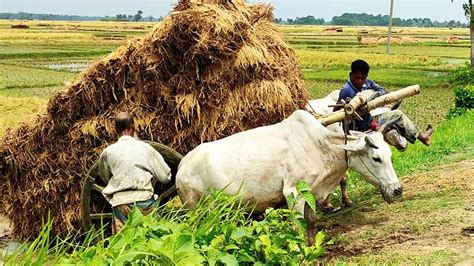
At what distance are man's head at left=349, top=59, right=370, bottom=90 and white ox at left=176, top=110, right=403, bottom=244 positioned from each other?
45.4 inches

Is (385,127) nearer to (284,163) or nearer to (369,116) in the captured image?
(369,116)

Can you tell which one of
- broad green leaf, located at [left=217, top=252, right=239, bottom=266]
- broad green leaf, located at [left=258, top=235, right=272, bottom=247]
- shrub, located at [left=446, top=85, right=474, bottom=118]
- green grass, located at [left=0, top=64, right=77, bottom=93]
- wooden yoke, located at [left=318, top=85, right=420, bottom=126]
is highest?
wooden yoke, located at [left=318, top=85, right=420, bottom=126]

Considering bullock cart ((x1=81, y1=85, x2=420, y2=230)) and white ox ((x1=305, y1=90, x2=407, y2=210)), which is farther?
white ox ((x1=305, y1=90, x2=407, y2=210))

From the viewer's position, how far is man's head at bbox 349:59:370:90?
6.82m

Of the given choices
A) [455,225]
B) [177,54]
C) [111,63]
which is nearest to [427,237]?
[455,225]

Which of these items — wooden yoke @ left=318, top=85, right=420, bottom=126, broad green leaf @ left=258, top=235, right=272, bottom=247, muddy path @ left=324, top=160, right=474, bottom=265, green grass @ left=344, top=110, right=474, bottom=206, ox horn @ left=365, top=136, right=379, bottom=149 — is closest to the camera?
broad green leaf @ left=258, top=235, right=272, bottom=247

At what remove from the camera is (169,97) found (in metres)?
6.87

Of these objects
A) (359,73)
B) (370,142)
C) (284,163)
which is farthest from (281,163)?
(359,73)

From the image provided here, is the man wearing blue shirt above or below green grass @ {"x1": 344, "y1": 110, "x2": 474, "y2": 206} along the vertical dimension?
above

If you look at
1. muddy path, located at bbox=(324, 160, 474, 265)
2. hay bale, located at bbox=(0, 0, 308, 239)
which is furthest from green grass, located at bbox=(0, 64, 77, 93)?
muddy path, located at bbox=(324, 160, 474, 265)

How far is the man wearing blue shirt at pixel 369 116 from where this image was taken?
6480mm

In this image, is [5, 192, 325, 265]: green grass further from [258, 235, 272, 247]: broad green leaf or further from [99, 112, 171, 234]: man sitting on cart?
[99, 112, 171, 234]: man sitting on cart

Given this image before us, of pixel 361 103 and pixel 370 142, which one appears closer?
pixel 370 142

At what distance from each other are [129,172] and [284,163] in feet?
4.24
